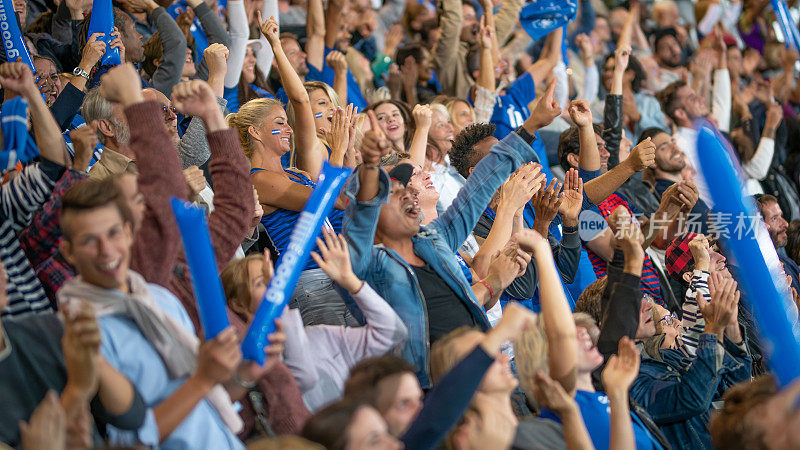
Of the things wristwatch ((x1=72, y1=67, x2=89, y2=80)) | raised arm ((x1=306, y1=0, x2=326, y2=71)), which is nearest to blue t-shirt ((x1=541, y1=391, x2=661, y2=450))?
wristwatch ((x1=72, y1=67, x2=89, y2=80))

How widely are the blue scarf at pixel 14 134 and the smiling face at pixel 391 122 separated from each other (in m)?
2.33

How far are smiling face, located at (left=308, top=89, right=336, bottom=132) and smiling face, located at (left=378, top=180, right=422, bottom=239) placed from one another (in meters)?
1.26

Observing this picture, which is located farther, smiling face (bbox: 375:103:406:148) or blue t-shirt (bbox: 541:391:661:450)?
smiling face (bbox: 375:103:406:148)

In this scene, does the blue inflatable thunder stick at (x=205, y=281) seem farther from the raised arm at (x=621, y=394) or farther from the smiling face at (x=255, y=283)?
the raised arm at (x=621, y=394)

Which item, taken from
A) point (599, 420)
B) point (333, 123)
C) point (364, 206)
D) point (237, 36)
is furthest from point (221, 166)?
point (237, 36)

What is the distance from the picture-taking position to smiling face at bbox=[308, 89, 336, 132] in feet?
14.4

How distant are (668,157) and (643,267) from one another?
1.00 m

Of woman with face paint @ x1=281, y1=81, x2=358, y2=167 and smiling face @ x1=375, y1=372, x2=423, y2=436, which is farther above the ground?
smiling face @ x1=375, y1=372, x2=423, y2=436

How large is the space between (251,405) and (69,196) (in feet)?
2.43

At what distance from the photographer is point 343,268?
2.80 metres

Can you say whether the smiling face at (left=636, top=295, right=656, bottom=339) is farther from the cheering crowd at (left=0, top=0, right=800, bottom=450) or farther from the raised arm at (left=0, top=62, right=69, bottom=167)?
the raised arm at (left=0, top=62, right=69, bottom=167)

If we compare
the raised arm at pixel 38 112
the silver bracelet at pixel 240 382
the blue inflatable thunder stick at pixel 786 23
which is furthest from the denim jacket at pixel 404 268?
the blue inflatable thunder stick at pixel 786 23

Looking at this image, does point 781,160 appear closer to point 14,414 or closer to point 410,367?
point 410,367

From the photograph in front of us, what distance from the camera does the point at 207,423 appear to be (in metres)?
2.20
